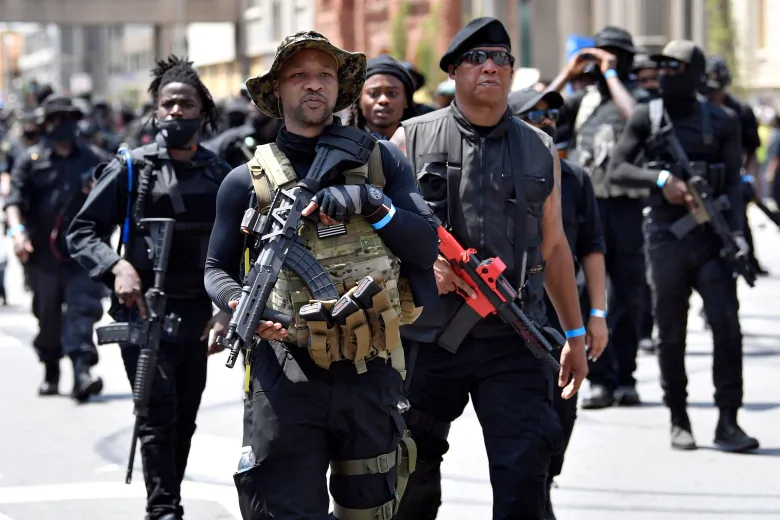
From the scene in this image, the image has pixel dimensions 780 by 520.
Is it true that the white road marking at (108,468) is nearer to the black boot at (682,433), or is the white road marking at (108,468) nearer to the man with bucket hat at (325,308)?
the black boot at (682,433)

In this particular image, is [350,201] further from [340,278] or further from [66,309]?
[66,309]

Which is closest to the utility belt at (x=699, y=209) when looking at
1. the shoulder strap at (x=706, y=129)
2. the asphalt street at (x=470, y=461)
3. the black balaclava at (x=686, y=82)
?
the shoulder strap at (x=706, y=129)

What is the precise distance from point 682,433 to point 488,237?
10.9 feet

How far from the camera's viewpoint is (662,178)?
8.39m

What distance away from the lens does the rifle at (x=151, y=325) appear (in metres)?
6.79

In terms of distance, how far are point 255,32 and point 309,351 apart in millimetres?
52509

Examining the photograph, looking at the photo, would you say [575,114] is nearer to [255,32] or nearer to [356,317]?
[356,317]

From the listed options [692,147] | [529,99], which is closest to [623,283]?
[692,147]

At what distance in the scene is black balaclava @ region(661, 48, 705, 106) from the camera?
8.46 m

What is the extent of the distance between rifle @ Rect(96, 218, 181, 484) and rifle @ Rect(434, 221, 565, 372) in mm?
1718

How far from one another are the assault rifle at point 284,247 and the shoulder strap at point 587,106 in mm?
5930

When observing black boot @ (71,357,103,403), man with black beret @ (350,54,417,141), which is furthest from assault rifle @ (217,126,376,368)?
black boot @ (71,357,103,403)

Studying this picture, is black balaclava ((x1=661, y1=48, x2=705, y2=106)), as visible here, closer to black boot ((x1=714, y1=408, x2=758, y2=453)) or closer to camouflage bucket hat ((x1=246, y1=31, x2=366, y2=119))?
black boot ((x1=714, y1=408, x2=758, y2=453))

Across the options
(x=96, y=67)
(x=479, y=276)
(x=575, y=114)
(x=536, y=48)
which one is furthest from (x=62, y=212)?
(x=96, y=67)
